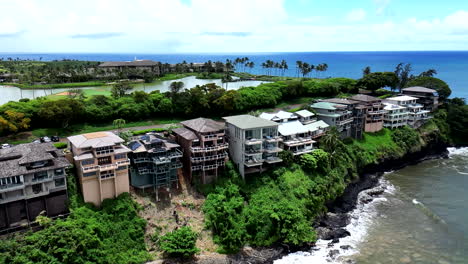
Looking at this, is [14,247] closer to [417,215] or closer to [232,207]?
[232,207]

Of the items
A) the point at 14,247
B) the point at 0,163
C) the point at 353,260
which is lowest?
the point at 353,260

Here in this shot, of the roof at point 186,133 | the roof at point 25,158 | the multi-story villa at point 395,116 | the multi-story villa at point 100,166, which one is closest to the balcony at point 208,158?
the roof at point 186,133

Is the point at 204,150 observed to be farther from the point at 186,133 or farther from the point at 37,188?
the point at 37,188

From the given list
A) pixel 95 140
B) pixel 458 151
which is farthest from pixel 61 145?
pixel 458 151

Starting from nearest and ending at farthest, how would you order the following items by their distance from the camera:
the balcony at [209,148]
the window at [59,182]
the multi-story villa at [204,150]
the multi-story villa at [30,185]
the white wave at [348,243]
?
the multi-story villa at [30,185] → the window at [59,182] → the white wave at [348,243] → the balcony at [209,148] → the multi-story villa at [204,150]

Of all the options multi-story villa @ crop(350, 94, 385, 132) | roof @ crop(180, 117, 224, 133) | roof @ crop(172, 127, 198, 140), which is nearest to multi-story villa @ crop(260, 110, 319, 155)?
roof @ crop(180, 117, 224, 133)

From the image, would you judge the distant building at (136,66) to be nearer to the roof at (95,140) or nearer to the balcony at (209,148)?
the balcony at (209,148)

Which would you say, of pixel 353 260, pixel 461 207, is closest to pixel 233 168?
pixel 353 260
